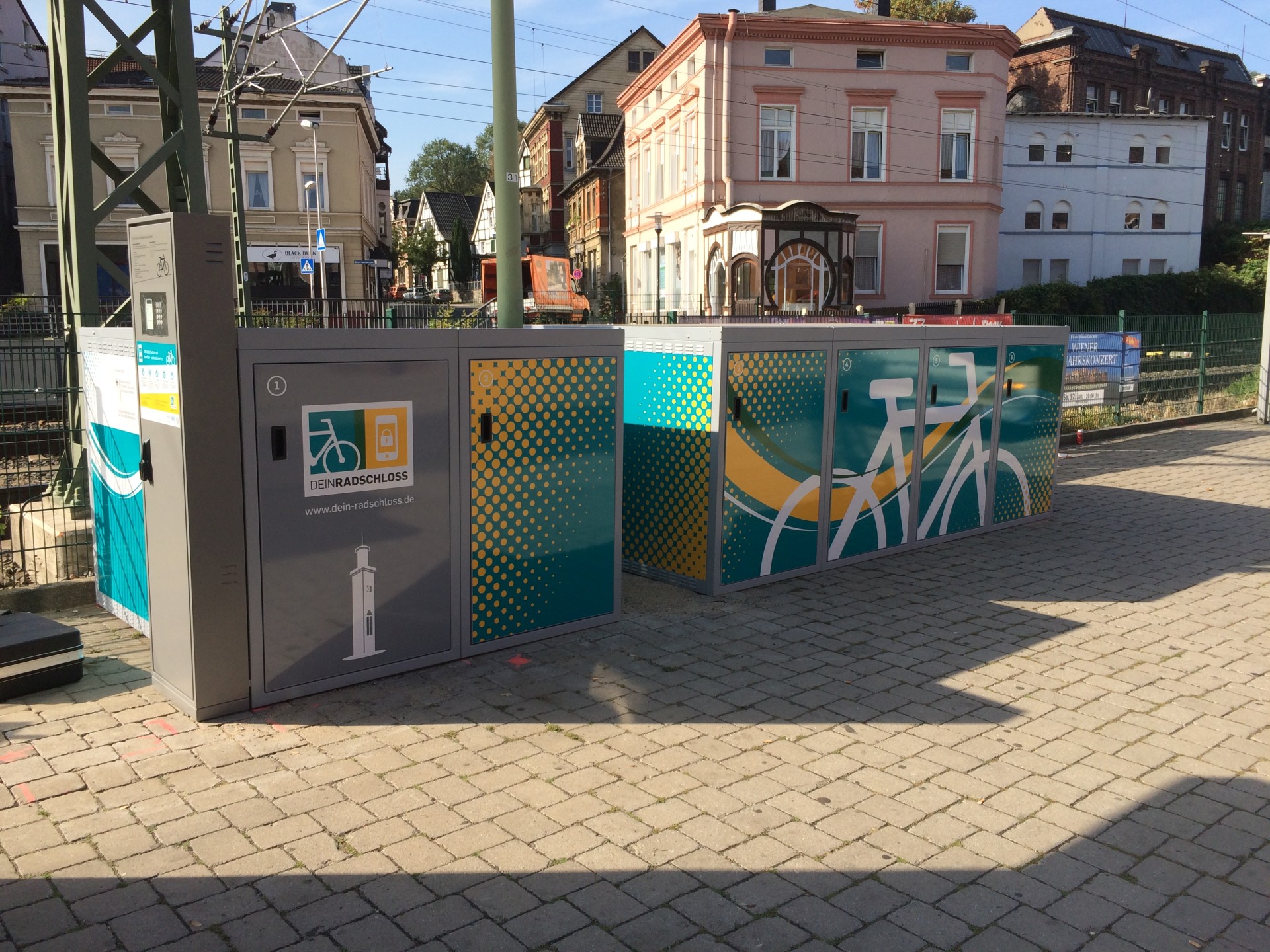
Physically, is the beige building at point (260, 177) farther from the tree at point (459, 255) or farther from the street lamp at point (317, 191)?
the tree at point (459, 255)

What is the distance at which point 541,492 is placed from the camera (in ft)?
20.2

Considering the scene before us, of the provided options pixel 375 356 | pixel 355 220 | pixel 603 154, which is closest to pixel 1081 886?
pixel 375 356

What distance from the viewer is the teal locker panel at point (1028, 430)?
9648mm

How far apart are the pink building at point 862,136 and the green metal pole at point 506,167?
89.8ft

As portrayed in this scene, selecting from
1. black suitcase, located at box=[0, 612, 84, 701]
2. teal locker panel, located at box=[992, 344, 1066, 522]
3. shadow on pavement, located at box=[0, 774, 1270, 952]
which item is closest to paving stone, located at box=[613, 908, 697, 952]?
shadow on pavement, located at box=[0, 774, 1270, 952]

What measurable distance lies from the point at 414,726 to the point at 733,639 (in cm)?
225

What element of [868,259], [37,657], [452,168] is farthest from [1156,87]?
[452,168]

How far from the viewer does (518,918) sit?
3.44 metres

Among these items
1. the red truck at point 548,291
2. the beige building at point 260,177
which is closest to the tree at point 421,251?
the beige building at point 260,177

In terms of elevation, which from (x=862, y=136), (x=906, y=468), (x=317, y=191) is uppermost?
(x=862, y=136)

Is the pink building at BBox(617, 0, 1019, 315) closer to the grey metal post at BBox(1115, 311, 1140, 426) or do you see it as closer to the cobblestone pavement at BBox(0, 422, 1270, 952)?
the grey metal post at BBox(1115, 311, 1140, 426)

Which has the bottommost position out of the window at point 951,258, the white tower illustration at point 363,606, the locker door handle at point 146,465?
the white tower illustration at point 363,606

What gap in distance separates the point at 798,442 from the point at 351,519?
3.66 m

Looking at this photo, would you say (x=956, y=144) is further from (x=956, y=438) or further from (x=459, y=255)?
(x=459, y=255)
